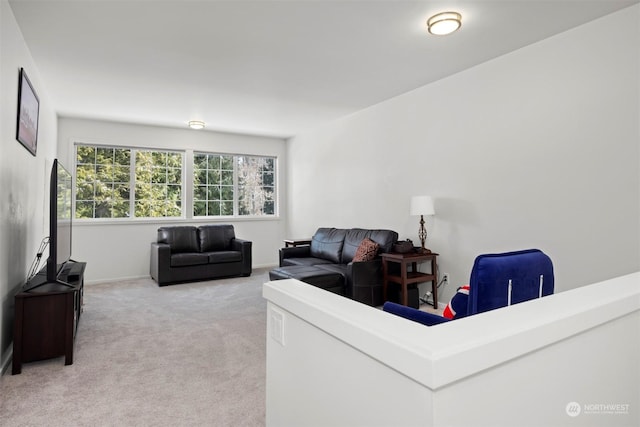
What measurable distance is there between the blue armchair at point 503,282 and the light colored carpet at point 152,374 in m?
1.28

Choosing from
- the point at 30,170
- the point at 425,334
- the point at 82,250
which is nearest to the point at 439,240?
the point at 425,334

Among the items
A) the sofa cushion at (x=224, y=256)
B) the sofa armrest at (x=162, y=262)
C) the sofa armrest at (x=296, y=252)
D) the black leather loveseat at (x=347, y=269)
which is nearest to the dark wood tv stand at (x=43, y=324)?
the black leather loveseat at (x=347, y=269)

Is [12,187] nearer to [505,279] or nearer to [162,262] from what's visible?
[162,262]

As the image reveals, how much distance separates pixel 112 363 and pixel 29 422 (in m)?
0.72

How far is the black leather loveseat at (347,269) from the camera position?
12.8 ft

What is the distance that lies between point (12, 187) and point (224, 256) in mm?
3191

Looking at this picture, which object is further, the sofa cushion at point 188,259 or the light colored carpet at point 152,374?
the sofa cushion at point 188,259

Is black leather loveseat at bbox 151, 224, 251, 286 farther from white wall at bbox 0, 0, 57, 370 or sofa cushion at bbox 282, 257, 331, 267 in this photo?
white wall at bbox 0, 0, 57, 370

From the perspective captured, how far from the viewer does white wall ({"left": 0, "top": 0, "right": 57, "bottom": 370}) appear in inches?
98.0

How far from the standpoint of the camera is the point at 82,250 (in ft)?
18.0

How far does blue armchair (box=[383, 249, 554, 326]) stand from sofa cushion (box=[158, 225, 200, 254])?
4866 mm

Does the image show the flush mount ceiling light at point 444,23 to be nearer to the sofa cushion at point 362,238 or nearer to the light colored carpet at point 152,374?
the sofa cushion at point 362,238

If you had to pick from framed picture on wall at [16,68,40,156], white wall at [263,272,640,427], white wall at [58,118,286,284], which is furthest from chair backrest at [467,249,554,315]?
white wall at [58,118,286,284]

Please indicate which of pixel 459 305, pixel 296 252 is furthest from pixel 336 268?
pixel 459 305
